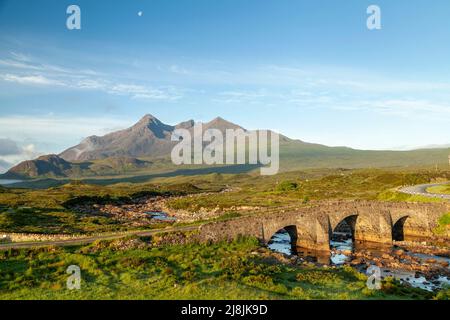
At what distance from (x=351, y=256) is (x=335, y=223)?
7.88 metres

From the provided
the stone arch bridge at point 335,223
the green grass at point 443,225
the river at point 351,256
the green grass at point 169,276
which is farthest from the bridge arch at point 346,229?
the green grass at point 169,276

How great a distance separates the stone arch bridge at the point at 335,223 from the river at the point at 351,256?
248 centimetres

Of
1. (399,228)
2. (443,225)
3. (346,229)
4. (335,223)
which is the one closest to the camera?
(335,223)

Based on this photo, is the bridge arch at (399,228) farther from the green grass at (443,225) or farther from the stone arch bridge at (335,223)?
the green grass at (443,225)

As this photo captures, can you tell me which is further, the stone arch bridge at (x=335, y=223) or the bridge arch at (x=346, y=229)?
the bridge arch at (x=346, y=229)

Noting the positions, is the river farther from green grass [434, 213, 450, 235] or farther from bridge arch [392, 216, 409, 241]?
green grass [434, 213, 450, 235]

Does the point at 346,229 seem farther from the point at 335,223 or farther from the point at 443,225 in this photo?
the point at 335,223

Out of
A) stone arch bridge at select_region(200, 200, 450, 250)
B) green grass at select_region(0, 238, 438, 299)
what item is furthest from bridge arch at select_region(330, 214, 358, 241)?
green grass at select_region(0, 238, 438, 299)

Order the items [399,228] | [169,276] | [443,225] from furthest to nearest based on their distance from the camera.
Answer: [399,228], [443,225], [169,276]

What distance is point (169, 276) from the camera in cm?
3297

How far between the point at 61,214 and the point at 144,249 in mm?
55983

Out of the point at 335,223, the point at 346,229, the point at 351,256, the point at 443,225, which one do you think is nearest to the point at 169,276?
the point at 351,256

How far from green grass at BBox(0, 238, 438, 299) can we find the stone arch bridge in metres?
6.41

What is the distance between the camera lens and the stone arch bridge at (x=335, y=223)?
169ft
